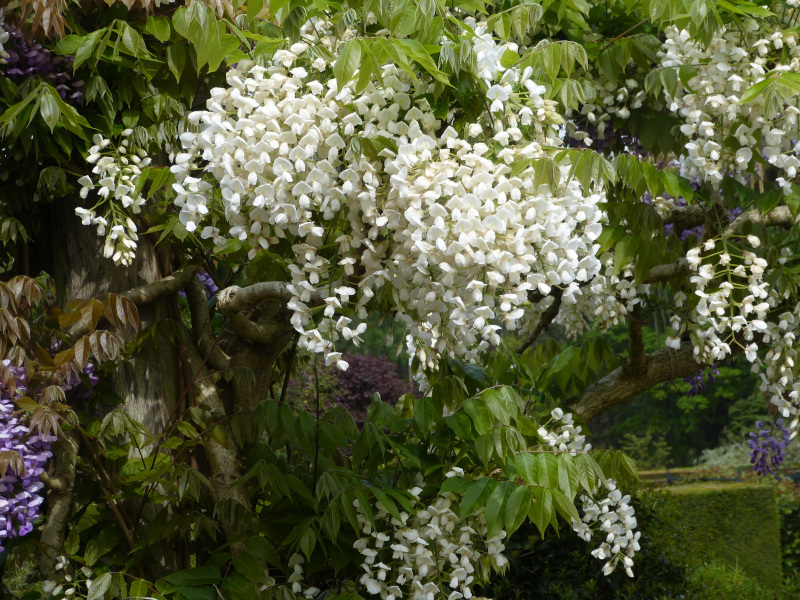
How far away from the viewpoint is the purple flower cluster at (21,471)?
237cm

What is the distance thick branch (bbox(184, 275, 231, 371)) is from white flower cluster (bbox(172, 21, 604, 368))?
3.83 ft

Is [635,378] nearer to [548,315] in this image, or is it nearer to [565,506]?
[548,315]

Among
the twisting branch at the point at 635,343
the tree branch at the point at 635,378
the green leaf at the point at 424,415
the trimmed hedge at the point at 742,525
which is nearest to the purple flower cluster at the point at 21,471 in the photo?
the green leaf at the point at 424,415

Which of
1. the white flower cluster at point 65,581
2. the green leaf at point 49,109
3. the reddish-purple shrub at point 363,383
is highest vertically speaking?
the green leaf at point 49,109

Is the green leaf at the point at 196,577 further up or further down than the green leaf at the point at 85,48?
further down

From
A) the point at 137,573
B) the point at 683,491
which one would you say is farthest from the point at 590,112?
the point at 683,491

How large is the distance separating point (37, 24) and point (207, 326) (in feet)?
4.23

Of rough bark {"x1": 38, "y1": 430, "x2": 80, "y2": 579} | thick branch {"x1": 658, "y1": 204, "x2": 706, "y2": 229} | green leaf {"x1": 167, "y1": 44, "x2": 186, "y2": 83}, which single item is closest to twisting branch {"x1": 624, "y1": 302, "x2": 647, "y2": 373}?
thick branch {"x1": 658, "y1": 204, "x2": 706, "y2": 229}

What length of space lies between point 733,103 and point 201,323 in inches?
86.2

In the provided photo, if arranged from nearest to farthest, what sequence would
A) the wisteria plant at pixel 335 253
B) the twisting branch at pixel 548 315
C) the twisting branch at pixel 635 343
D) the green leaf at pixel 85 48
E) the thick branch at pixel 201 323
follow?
the wisteria plant at pixel 335 253 → the green leaf at pixel 85 48 → the thick branch at pixel 201 323 → the twisting branch at pixel 635 343 → the twisting branch at pixel 548 315

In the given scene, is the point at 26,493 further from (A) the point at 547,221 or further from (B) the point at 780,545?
(B) the point at 780,545

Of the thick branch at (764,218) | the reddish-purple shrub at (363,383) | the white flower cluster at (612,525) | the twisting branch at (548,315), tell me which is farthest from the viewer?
the reddish-purple shrub at (363,383)

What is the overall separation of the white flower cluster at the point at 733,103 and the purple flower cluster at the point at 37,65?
2.15 m

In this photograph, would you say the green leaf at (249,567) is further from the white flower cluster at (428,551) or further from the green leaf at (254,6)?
the green leaf at (254,6)
